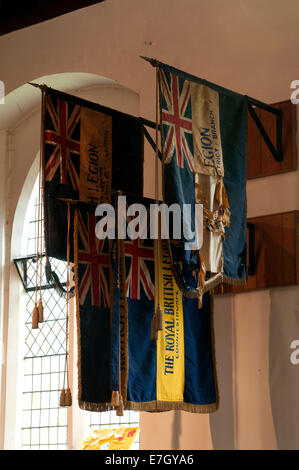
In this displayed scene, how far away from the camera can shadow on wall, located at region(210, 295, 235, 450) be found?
19.6 ft

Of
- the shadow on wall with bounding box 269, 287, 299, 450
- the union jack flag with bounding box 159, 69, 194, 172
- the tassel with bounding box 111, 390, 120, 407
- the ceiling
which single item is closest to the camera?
the union jack flag with bounding box 159, 69, 194, 172

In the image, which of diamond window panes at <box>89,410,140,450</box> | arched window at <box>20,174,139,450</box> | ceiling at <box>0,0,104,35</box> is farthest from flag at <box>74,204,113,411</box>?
ceiling at <box>0,0,104,35</box>

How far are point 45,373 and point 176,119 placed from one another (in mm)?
3995

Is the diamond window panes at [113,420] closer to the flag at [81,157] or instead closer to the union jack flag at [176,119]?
the flag at [81,157]

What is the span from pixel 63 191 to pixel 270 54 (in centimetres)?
185

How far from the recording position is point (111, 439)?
757cm

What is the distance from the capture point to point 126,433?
759 centimetres

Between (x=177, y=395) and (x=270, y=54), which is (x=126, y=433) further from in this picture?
(x=270, y=54)

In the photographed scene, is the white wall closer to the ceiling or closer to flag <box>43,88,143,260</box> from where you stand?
the ceiling

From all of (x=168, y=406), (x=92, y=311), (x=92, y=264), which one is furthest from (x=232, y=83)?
(x=168, y=406)

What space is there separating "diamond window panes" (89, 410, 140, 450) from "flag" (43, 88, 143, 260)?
250cm

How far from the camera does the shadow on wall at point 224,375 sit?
5977mm

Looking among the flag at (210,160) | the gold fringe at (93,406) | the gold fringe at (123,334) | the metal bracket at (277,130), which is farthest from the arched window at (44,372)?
the flag at (210,160)

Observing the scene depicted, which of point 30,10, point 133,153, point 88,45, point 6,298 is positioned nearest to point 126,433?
point 6,298
